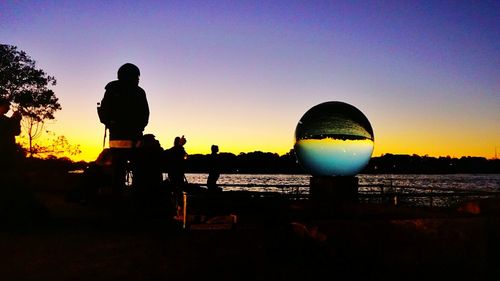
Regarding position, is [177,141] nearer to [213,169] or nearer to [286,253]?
[213,169]

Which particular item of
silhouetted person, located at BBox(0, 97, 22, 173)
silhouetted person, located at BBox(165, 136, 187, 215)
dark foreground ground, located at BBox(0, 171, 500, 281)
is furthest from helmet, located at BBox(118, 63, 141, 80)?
dark foreground ground, located at BBox(0, 171, 500, 281)

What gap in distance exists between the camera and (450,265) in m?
4.50

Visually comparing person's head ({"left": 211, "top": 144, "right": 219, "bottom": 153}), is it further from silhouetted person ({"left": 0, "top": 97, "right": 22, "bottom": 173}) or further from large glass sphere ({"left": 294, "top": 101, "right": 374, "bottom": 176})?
silhouetted person ({"left": 0, "top": 97, "right": 22, "bottom": 173})

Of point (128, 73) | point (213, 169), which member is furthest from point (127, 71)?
point (213, 169)

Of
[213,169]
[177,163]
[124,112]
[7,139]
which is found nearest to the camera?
[124,112]

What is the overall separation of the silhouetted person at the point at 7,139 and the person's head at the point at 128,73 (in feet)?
7.55

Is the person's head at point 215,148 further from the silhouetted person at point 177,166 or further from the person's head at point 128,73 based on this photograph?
the person's head at point 128,73

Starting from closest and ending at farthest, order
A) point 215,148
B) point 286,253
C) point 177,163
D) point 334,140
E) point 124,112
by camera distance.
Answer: point 286,253, point 124,112, point 177,163, point 215,148, point 334,140

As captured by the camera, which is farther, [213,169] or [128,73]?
[213,169]

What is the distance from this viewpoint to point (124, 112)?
7.02m

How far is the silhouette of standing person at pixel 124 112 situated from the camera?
704 cm

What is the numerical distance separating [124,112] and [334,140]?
23.4 feet

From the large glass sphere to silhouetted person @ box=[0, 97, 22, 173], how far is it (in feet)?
25.6

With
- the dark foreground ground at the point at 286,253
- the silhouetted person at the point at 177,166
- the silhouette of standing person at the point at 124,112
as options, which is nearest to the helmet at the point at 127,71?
the silhouette of standing person at the point at 124,112
